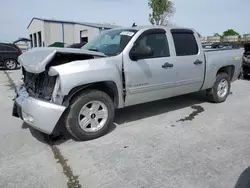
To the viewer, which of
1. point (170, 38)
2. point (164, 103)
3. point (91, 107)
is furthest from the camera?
point (164, 103)

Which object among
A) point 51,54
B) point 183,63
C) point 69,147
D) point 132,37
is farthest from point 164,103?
point 51,54

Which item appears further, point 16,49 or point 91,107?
point 16,49

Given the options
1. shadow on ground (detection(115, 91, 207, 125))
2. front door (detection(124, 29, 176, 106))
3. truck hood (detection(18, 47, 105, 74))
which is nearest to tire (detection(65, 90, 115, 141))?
front door (detection(124, 29, 176, 106))

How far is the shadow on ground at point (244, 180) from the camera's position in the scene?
2.48 metres

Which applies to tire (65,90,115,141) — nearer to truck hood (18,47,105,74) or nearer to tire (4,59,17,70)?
truck hood (18,47,105,74)

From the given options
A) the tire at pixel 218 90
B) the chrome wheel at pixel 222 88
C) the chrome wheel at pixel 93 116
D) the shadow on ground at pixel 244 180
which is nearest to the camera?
the shadow on ground at pixel 244 180

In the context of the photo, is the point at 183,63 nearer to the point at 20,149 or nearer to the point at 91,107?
the point at 91,107

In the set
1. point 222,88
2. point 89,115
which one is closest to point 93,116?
point 89,115

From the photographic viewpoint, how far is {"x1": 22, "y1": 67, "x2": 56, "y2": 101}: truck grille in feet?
10.7

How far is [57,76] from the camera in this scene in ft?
10.3

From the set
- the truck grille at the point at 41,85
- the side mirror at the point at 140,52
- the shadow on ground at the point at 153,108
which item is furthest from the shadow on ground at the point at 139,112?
the side mirror at the point at 140,52

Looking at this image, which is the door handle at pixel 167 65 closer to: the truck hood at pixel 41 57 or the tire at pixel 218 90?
the truck hood at pixel 41 57

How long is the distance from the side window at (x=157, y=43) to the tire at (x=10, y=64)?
40.4 ft

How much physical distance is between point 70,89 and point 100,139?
41.0 inches
